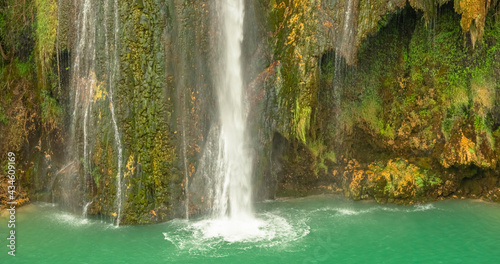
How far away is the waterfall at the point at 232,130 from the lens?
1038 cm

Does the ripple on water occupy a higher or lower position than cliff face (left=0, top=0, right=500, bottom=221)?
lower

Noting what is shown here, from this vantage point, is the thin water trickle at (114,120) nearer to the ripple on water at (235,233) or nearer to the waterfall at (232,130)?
the ripple on water at (235,233)

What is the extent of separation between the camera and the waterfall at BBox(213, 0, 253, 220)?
409 inches

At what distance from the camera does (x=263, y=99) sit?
10648mm

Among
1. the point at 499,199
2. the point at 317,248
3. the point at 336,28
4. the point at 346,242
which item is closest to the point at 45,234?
the point at 317,248

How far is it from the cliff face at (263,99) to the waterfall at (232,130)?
257 millimetres

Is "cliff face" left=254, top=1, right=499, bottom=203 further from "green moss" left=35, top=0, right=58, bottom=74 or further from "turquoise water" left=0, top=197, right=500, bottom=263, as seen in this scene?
"green moss" left=35, top=0, right=58, bottom=74

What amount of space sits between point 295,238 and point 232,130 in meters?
3.17

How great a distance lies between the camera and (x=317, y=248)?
8.31 metres

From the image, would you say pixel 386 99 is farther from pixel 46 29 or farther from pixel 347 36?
pixel 46 29

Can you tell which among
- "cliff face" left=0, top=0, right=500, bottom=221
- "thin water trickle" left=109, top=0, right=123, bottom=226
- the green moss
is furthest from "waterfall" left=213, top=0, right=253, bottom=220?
the green moss

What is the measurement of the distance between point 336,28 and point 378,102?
2.72 metres

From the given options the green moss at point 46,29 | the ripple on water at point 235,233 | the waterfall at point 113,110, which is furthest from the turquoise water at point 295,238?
the green moss at point 46,29

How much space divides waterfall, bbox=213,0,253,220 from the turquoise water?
643mm
